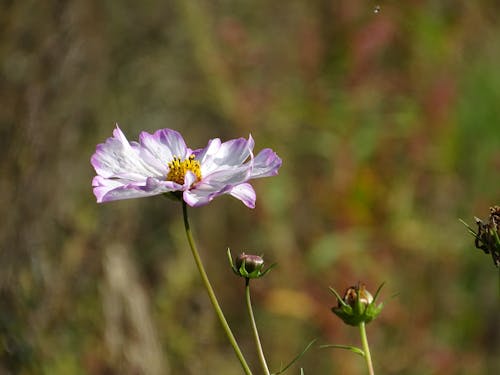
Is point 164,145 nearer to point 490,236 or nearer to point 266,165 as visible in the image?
point 266,165

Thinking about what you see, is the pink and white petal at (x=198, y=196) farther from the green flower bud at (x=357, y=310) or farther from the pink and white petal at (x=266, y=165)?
the green flower bud at (x=357, y=310)

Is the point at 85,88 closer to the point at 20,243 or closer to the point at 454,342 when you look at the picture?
the point at 20,243

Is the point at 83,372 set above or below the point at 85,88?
below

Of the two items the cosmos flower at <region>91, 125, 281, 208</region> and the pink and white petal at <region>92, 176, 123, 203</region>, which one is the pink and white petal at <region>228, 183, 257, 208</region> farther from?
the pink and white petal at <region>92, 176, 123, 203</region>

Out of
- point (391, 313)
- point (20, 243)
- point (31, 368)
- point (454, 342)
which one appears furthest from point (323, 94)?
point (31, 368)

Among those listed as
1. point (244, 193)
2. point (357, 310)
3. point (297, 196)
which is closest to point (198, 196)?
point (244, 193)

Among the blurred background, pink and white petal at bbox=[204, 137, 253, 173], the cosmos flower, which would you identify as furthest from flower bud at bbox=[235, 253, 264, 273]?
the blurred background
